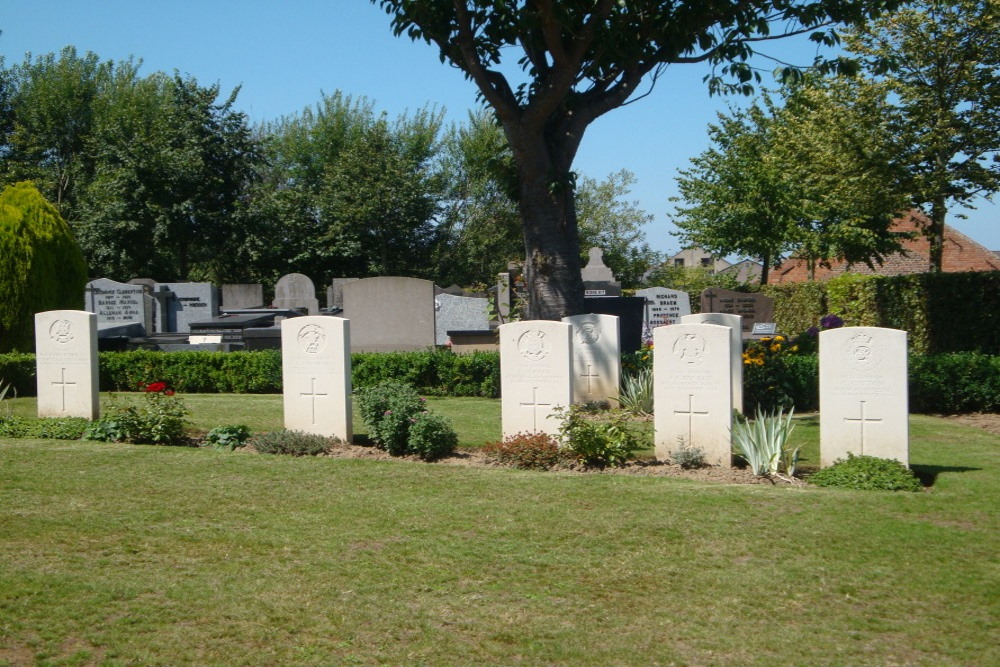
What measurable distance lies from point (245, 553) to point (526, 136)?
8.78m

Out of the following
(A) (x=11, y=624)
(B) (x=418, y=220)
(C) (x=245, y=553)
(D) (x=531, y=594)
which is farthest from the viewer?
(B) (x=418, y=220)

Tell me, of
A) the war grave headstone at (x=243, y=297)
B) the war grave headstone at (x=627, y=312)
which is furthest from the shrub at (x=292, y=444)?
the war grave headstone at (x=243, y=297)

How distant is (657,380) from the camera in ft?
30.9

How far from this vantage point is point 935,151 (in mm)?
19344

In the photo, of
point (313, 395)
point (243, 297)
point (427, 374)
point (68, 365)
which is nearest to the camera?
point (313, 395)

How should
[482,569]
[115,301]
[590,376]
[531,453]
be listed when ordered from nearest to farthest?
[482,569], [531,453], [590,376], [115,301]

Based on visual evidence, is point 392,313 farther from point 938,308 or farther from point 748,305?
point 748,305

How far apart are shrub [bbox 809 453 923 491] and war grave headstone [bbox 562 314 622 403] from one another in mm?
5095

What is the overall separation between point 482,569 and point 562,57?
9055mm

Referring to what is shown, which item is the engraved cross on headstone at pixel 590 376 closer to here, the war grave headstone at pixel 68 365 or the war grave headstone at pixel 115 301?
the war grave headstone at pixel 68 365

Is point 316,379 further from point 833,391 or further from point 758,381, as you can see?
point 758,381

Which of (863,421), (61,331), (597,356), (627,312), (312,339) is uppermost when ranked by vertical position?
(627,312)

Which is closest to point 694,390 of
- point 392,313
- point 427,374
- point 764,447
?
point 764,447

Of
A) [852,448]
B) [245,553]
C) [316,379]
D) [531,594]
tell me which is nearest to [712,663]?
[531,594]
